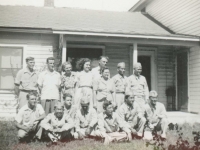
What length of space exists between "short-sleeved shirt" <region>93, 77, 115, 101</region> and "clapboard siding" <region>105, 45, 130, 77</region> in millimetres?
4060

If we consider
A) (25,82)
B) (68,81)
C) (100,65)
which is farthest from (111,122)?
(25,82)

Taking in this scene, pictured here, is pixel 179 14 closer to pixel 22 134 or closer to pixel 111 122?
pixel 111 122

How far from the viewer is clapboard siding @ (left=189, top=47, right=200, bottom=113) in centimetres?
944

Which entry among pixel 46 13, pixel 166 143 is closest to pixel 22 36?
pixel 46 13

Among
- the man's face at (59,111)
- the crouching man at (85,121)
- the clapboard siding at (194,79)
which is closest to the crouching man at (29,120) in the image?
the man's face at (59,111)

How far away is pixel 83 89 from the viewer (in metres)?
6.39

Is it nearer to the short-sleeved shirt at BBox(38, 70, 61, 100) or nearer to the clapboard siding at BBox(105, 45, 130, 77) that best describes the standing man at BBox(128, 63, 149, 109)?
the short-sleeved shirt at BBox(38, 70, 61, 100)

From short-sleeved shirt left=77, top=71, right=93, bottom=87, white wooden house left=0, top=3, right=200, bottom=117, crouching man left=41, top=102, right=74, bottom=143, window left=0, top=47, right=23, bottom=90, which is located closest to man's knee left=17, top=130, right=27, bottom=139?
crouching man left=41, top=102, right=74, bottom=143

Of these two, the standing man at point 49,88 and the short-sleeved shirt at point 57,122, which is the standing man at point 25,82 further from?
the short-sleeved shirt at point 57,122

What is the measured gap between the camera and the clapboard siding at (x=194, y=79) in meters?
9.44

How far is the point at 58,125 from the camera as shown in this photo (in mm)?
5254

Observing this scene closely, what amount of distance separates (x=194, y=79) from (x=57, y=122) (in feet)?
20.2

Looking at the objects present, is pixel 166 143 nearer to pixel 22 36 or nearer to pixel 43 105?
pixel 43 105

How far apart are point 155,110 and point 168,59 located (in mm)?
5389
